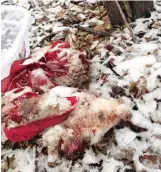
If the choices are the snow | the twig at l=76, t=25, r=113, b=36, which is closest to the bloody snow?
the snow

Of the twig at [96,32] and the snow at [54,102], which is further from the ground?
the snow at [54,102]

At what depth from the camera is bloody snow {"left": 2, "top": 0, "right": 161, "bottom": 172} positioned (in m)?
1.73

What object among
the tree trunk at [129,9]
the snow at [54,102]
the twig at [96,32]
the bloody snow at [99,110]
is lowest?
the bloody snow at [99,110]

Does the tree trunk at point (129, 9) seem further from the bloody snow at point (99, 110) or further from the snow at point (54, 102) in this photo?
the snow at point (54, 102)

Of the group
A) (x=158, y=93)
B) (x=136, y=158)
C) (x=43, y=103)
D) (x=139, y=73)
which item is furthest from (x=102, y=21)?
(x=136, y=158)

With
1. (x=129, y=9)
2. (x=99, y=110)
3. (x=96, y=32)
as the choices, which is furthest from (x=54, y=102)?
(x=129, y=9)

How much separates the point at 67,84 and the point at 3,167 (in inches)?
23.4

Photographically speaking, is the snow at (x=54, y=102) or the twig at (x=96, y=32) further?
the twig at (x=96, y=32)

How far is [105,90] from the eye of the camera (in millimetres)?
2096

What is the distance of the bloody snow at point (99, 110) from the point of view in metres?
1.73

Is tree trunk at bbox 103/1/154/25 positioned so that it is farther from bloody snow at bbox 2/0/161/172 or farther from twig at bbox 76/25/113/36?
bloody snow at bbox 2/0/161/172

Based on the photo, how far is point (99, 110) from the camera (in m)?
1.76

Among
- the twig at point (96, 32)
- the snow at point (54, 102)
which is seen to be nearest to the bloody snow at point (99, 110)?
the snow at point (54, 102)

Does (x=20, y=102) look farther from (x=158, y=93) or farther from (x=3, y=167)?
(x=158, y=93)
